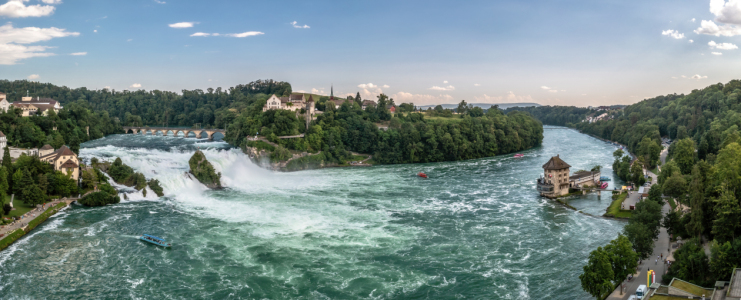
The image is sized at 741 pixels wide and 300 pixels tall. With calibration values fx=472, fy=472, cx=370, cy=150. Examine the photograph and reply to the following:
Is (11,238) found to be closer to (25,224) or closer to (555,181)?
(25,224)

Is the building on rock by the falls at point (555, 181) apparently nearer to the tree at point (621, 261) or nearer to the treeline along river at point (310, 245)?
the treeline along river at point (310, 245)

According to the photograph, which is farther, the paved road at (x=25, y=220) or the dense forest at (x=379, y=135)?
the dense forest at (x=379, y=135)

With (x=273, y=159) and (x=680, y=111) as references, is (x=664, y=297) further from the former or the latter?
(x=680, y=111)

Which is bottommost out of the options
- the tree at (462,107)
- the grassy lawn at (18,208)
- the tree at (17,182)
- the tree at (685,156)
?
the grassy lawn at (18,208)

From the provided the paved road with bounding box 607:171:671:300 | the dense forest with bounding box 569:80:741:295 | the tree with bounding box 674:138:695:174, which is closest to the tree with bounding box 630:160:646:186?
the dense forest with bounding box 569:80:741:295

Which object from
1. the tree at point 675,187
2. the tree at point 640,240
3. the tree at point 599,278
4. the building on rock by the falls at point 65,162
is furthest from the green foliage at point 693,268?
the building on rock by the falls at point 65,162

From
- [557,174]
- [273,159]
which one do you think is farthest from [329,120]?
[557,174]
